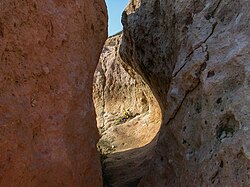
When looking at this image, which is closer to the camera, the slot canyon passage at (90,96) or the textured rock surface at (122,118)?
the slot canyon passage at (90,96)

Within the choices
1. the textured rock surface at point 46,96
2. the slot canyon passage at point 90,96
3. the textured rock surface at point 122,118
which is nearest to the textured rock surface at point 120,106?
the textured rock surface at point 122,118

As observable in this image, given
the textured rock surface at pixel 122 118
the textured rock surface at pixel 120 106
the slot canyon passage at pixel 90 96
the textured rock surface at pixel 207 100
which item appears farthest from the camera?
the textured rock surface at pixel 120 106

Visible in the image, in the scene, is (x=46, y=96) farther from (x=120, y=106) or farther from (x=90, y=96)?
(x=120, y=106)

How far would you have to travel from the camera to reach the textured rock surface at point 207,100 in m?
2.26

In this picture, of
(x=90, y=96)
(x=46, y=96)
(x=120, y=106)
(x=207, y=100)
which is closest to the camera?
(x=207, y=100)

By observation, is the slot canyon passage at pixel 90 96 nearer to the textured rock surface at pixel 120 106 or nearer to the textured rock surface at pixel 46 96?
the textured rock surface at pixel 46 96

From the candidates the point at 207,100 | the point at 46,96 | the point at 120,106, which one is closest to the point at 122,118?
the point at 120,106

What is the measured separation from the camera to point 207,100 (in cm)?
262

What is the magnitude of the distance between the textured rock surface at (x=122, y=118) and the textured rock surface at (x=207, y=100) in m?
1.27

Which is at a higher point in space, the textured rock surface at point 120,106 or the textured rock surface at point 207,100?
the textured rock surface at point 207,100

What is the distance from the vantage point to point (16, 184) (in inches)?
104

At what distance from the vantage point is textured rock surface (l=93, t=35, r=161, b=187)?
485 centimetres

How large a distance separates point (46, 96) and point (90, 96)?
2.08 ft

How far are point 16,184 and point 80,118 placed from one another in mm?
822
